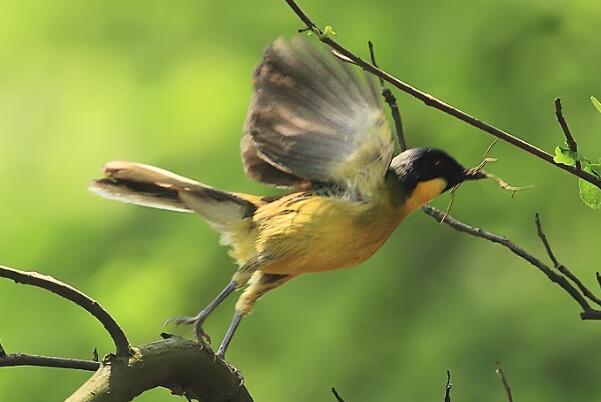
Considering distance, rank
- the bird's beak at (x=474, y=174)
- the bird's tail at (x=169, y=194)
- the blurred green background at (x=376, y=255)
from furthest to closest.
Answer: the blurred green background at (x=376, y=255) → the bird's tail at (x=169, y=194) → the bird's beak at (x=474, y=174)

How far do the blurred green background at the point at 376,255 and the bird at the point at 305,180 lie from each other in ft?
2.74

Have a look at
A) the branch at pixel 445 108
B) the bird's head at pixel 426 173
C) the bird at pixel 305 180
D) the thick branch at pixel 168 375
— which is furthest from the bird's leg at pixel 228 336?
the branch at pixel 445 108

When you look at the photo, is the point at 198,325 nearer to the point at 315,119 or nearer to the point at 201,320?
the point at 201,320

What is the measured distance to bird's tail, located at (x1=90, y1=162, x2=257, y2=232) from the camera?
1.52 meters

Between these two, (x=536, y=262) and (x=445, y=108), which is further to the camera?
(x=536, y=262)

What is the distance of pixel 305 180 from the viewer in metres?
1.52

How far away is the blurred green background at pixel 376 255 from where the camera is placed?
2430 millimetres

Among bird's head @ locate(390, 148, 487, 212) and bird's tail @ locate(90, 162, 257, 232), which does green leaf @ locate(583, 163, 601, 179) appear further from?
bird's tail @ locate(90, 162, 257, 232)

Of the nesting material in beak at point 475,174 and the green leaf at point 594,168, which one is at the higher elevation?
the nesting material in beak at point 475,174

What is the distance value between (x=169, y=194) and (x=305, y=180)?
0.19 m

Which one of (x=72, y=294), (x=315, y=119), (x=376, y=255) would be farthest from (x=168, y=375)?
(x=376, y=255)

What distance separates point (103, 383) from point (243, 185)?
159cm

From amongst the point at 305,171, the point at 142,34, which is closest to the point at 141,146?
the point at 142,34

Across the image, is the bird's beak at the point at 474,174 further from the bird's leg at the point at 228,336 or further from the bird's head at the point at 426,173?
the bird's leg at the point at 228,336
